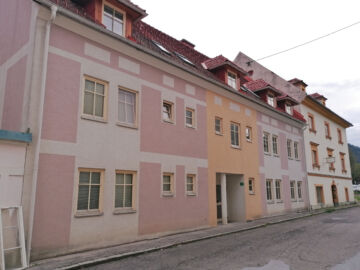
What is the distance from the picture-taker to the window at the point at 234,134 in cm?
1669

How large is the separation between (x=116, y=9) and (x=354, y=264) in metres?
11.3

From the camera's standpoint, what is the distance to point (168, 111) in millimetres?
13031

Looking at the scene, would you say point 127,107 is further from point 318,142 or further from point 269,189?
point 318,142

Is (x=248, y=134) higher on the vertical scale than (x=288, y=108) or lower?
lower

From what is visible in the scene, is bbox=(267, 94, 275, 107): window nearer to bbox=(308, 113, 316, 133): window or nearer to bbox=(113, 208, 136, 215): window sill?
bbox=(308, 113, 316, 133): window

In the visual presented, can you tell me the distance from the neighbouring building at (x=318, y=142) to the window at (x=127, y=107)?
1830 cm

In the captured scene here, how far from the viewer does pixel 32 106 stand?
8.30 m

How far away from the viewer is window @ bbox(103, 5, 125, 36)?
11.1 meters

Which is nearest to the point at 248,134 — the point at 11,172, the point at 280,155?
the point at 280,155

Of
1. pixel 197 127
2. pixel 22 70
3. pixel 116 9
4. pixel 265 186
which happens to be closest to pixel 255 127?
pixel 265 186

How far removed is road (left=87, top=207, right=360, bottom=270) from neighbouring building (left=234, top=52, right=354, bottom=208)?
14.9 m

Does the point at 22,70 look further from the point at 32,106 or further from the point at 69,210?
the point at 69,210

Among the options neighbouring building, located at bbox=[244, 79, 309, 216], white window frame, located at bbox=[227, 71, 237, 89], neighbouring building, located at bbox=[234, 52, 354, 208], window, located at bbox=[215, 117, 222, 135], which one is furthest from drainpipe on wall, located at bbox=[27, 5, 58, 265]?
neighbouring building, located at bbox=[234, 52, 354, 208]

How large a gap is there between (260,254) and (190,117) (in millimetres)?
7396
